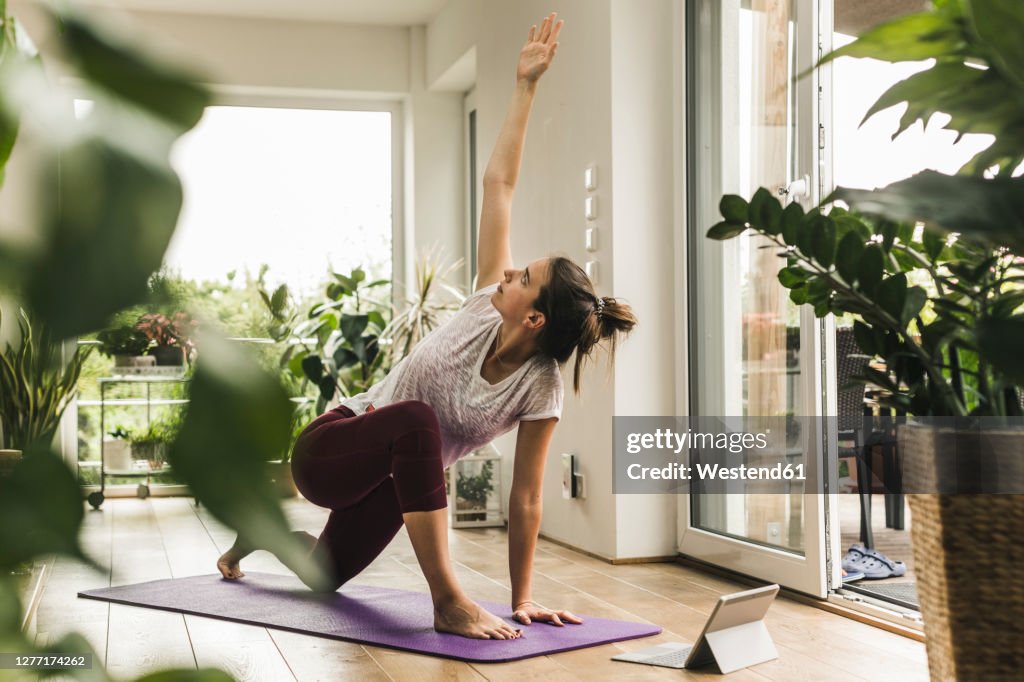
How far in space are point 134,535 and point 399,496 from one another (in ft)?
6.30

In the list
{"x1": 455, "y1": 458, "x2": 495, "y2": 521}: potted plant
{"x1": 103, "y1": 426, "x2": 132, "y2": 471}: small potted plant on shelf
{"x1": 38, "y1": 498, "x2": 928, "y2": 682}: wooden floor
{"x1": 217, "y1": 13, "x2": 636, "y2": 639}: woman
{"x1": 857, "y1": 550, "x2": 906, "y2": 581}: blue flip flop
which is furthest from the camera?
{"x1": 103, "y1": 426, "x2": 132, "y2": 471}: small potted plant on shelf

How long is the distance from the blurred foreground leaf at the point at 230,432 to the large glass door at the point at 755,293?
2774 mm

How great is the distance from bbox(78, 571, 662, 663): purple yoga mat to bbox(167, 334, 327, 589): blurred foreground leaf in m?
2.02

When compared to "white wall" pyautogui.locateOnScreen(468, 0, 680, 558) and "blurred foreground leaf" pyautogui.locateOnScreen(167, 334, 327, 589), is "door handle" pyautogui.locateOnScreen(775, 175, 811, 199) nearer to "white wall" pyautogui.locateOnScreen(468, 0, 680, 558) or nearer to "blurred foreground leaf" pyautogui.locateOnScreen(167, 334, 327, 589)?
"white wall" pyautogui.locateOnScreen(468, 0, 680, 558)

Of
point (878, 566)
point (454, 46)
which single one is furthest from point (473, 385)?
point (454, 46)

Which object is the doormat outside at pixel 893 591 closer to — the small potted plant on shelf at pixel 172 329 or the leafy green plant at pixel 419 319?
the leafy green plant at pixel 419 319

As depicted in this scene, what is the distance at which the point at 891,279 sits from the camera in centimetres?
95

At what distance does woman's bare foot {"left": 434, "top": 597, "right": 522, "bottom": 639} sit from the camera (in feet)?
7.66

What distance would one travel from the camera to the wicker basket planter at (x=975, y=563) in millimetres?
968

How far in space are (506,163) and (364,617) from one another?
3.97ft

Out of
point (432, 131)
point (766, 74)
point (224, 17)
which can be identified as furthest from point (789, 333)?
point (224, 17)

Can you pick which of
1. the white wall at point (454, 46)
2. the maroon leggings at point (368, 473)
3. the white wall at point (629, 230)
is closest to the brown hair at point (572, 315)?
the maroon leggings at point (368, 473)

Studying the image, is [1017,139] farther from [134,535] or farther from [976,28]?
[134,535]

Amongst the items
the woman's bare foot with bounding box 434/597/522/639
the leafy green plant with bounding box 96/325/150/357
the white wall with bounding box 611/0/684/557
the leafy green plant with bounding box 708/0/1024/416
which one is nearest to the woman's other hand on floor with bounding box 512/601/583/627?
the woman's bare foot with bounding box 434/597/522/639
